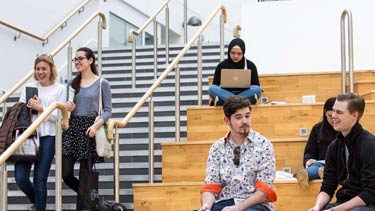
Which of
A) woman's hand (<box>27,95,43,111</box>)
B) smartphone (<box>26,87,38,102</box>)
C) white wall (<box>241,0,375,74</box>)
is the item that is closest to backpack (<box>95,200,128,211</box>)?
woman's hand (<box>27,95,43,111</box>)

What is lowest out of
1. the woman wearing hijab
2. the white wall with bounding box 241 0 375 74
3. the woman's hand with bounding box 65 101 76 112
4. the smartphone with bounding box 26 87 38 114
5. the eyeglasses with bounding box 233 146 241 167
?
the eyeglasses with bounding box 233 146 241 167

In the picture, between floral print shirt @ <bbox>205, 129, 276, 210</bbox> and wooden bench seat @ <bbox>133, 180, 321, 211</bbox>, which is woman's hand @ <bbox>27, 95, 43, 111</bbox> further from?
floral print shirt @ <bbox>205, 129, 276, 210</bbox>

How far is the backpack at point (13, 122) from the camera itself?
6.17 meters

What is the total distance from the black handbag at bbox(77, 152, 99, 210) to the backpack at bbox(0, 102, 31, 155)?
2.00ft

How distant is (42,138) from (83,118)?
35cm

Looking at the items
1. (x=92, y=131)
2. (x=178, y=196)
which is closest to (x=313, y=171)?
(x=178, y=196)

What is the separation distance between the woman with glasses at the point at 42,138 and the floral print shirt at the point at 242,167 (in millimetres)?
1800

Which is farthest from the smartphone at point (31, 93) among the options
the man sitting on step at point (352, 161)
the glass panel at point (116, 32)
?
the glass panel at point (116, 32)

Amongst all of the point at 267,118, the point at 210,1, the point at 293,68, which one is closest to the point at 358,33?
the point at 293,68

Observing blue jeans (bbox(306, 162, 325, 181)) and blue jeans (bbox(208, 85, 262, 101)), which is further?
blue jeans (bbox(208, 85, 262, 101))

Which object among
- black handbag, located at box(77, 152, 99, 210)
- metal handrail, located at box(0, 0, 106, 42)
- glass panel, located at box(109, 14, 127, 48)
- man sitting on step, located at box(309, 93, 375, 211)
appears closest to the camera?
man sitting on step, located at box(309, 93, 375, 211)

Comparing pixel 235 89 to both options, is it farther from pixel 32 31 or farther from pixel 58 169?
pixel 32 31

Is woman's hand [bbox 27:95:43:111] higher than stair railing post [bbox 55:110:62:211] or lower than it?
higher

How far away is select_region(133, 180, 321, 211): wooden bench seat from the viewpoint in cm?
594
